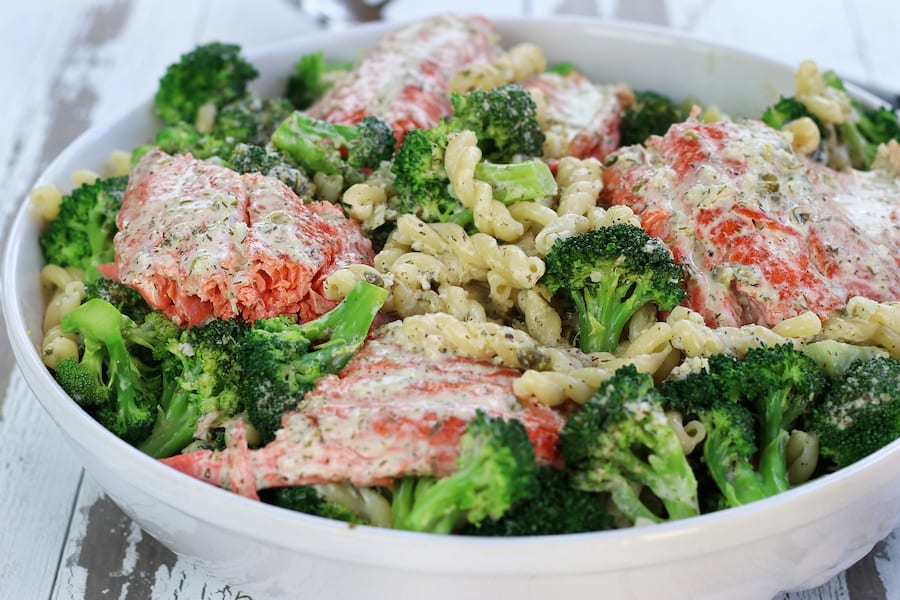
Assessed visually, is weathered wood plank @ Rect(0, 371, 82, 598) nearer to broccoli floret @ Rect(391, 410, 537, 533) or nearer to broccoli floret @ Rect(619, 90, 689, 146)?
broccoli floret @ Rect(391, 410, 537, 533)

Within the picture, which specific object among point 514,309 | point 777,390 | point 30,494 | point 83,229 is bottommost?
point 30,494

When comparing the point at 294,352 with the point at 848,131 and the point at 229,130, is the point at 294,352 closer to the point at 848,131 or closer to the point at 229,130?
the point at 229,130

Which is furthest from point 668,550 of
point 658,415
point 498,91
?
point 498,91

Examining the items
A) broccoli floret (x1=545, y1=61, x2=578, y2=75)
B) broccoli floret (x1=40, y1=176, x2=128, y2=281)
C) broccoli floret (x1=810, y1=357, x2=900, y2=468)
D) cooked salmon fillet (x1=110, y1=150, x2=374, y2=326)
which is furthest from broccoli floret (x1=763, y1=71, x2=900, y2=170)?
broccoli floret (x1=40, y1=176, x2=128, y2=281)

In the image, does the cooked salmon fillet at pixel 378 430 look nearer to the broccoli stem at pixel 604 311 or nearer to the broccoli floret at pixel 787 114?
the broccoli stem at pixel 604 311

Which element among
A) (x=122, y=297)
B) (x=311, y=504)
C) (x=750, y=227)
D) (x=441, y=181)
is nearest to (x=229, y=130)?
(x=122, y=297)

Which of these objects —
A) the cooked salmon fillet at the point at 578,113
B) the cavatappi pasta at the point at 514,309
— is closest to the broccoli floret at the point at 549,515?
the cavatappi pasta at the point at 514,309

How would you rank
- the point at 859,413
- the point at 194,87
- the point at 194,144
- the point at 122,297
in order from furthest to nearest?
the point at 194,87 < the point at 194,144 < the point at 122,297 < the point at 859,413
